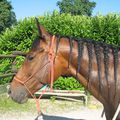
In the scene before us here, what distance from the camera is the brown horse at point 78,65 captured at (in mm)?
3660

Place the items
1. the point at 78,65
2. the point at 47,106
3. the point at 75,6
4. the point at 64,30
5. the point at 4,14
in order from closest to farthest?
the point at 78,65 → the point at 47,106 → the point at 64,30 → the point at 4,14 → the point at 75,6

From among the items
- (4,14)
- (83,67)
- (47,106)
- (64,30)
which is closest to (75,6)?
(4,14)

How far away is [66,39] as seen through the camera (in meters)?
3.82

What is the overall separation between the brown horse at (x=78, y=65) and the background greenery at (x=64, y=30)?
7510 mm

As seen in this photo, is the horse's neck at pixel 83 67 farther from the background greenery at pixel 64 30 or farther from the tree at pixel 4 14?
the tree at pixel 4 14

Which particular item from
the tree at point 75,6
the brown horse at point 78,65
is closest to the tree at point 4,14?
the tree at point 75,6

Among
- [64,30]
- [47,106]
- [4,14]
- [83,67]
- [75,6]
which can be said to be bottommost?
[47,106]

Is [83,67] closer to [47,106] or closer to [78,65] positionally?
[78,65]

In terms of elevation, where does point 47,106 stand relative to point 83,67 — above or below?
below

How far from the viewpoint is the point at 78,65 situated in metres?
3.71

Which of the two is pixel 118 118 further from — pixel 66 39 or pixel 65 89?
pixel 65 89

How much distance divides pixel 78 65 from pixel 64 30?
817 centimetres

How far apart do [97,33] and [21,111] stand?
4.27 m

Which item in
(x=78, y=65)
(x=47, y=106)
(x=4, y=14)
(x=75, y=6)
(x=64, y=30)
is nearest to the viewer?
(x=78, y=65)
